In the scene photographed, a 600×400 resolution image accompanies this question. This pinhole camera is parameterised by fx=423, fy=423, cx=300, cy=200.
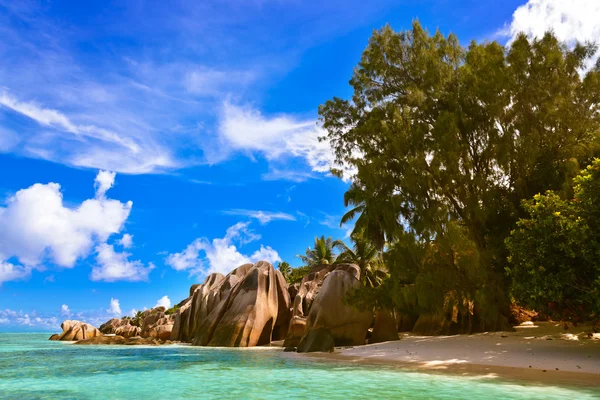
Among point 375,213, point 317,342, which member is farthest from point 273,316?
point 375,213

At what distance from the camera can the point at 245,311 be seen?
2464 centimetres

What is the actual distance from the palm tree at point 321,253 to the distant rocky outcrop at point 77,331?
22.0m

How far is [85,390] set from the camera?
9.29 meters

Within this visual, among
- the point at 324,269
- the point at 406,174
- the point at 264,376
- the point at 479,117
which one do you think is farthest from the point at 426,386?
the point at 324,269

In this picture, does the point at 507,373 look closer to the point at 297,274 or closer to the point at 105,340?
the point at 105,340

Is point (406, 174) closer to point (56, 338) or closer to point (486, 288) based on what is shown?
point (486, 288)

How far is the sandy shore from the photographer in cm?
1050

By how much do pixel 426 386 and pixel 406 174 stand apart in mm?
9800

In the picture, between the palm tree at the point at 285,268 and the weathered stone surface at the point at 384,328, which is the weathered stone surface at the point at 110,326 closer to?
the palm tree at the point at 285,268

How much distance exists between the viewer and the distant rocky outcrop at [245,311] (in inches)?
961

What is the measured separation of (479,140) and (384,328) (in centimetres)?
995

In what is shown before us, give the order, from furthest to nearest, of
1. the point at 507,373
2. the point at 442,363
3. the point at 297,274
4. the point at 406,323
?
the point at 297,274
the point at 406,323
the point at 442,363
the point at 507,373

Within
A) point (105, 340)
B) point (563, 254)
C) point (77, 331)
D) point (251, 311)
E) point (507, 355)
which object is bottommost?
point (507, 355)

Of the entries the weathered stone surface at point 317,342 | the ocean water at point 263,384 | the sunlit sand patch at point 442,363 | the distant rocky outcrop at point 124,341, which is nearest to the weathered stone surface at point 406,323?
the weathered stone surface at point 317,342
